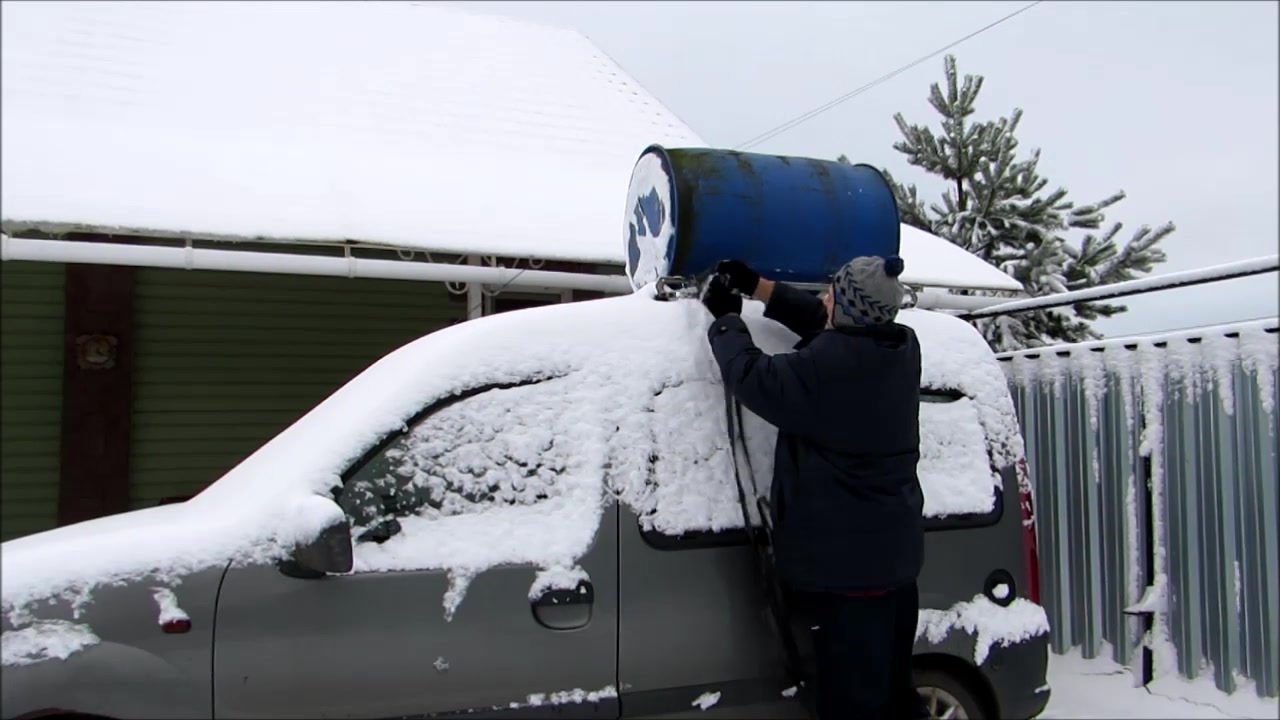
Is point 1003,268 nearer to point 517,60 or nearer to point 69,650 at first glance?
point 517,60

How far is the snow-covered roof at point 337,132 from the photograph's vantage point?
5.56 metres

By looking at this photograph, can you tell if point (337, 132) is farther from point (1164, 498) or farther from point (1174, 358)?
point (1164, 498)

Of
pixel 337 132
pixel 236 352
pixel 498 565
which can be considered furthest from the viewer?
pixel 236 352

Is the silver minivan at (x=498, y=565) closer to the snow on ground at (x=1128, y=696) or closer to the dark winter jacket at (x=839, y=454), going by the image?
the dark winter jacket at (x=839, y=454)

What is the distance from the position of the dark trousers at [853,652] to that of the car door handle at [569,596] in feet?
2.16

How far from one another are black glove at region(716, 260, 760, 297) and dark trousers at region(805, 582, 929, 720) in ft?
3.23

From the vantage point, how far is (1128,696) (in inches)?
143

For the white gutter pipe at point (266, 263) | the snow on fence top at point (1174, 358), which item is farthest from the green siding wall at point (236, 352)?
the snow on fence top at point (1174, 358)

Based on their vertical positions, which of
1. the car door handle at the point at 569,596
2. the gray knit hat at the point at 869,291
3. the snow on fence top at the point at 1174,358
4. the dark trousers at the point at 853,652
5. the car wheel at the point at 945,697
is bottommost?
the car wheel at the point at 945,697

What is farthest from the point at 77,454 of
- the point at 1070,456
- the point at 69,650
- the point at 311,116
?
the point at 1070,456

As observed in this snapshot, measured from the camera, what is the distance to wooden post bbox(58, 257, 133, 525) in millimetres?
6793

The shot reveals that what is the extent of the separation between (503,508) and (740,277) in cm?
106

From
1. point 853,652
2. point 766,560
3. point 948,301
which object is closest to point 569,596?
point 766,560

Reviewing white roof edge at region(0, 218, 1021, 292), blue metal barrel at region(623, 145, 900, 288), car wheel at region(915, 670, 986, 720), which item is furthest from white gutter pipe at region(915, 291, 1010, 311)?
car wheel at region(915, 670, 986, 720)
